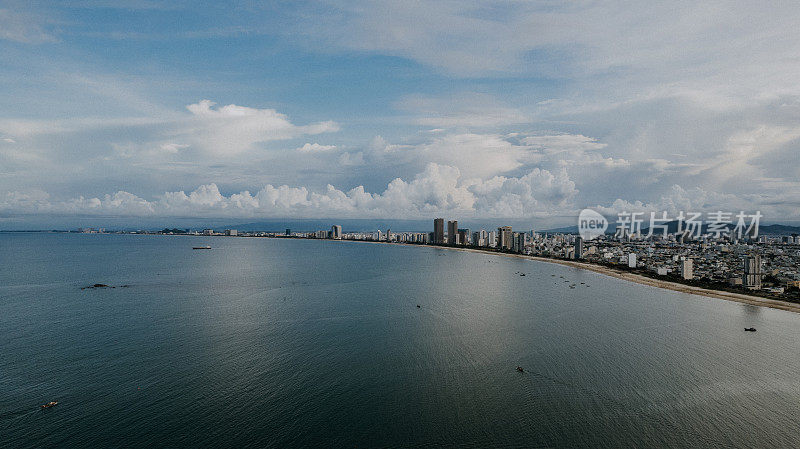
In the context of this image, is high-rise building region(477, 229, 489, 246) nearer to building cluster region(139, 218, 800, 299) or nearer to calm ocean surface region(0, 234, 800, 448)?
building cluster region(139, 218, 800, 299)

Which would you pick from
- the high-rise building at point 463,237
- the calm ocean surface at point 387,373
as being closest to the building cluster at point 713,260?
the calm ocean surface at point 387,373

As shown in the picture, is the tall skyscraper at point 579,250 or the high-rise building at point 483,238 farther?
the high-rise building at point 483,238

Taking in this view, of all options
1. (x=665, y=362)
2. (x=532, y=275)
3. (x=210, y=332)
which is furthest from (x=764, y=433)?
(x=532, y=275)

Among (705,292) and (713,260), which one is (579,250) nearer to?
(713,260)

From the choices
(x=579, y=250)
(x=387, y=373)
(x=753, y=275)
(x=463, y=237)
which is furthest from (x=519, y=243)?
(x=387, y=373)

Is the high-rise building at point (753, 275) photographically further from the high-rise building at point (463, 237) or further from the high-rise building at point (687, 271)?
the high-rise building at point (463, 237)

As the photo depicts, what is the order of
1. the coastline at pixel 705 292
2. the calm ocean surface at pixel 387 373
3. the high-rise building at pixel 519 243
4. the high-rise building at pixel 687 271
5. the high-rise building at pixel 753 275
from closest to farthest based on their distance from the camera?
the calm ocean surface at pixel 387 373 < the coastline at pixel 705 292 < the high-rise building at pixel 753 275 < the high-rise building at pixel 687 271 < the high-rise building at pixel 519 243
